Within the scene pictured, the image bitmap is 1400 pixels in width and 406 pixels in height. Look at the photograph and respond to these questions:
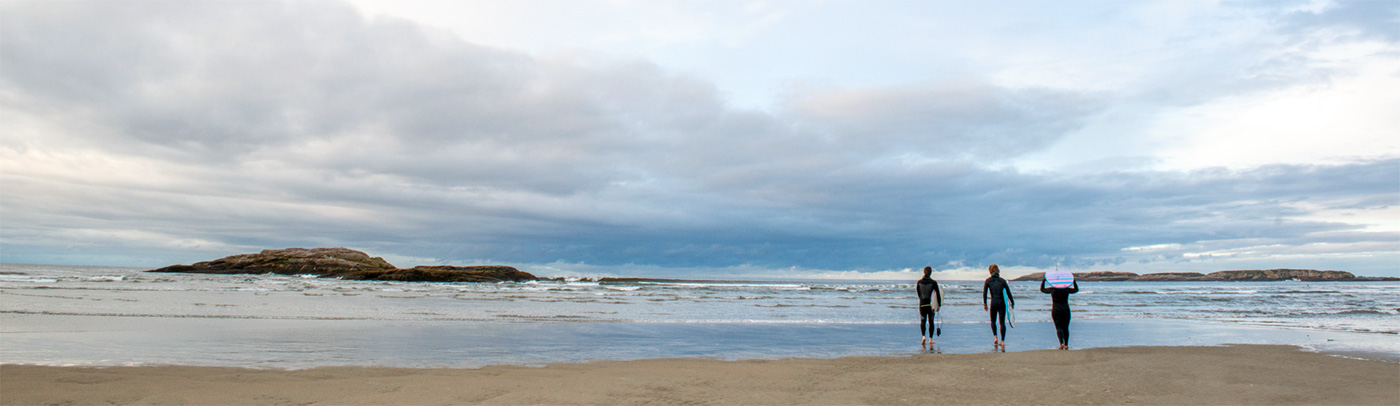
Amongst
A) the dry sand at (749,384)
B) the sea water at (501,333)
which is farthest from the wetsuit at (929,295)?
the dry sand at (749,384)

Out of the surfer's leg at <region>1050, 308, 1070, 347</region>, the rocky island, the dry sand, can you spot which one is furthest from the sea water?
the rocky island

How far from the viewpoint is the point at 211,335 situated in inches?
508

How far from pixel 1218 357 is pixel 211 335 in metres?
18.4

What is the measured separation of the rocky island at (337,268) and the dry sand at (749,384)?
5302cm

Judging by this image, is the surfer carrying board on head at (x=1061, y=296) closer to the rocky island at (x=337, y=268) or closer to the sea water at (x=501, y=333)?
the sea water at (x=501, y=333)

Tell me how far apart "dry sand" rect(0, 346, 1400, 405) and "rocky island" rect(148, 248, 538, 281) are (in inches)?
2087

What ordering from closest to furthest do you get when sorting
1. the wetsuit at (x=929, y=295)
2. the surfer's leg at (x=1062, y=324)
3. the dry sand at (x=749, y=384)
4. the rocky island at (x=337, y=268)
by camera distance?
1. the dry sand at (x=749, y=384)
2. the surfer's leg at (x=1062, y=324)
3. the wetsuit at (x=929, y=295)
4. the rocky island at (x=337, y=268)

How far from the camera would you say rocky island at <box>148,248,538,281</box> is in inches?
2355

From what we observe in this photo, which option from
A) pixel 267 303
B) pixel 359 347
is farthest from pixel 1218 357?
pixel 267 303

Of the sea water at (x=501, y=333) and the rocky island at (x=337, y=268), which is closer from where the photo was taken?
the sea water at (x=501, y=333)

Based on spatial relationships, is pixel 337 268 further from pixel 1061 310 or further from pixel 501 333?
pixel 1061 310

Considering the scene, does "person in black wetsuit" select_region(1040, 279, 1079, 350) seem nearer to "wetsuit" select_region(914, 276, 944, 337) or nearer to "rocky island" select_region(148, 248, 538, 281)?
"wetsuit" select_region(914, 276, 944, 337)

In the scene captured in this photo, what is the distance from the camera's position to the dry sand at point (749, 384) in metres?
6.77

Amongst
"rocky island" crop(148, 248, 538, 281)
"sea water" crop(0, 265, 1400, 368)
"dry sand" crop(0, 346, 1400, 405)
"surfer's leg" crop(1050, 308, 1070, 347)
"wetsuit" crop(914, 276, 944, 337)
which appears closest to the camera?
"dry sand" crop(0, 346, 1400, 405)
